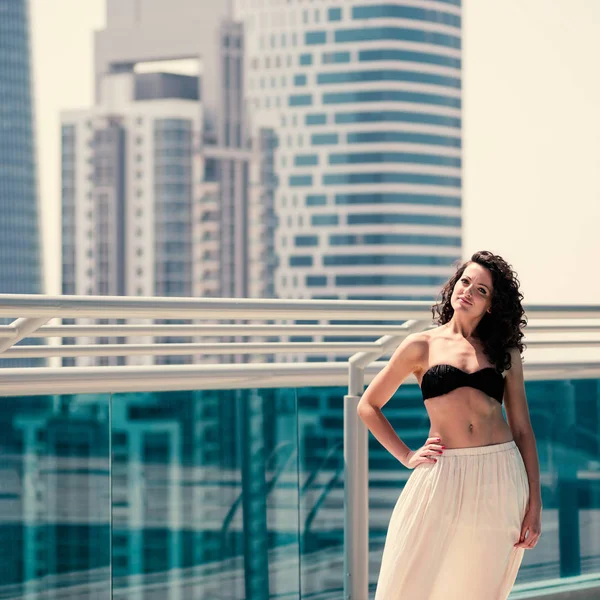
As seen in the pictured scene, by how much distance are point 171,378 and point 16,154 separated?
328 ft

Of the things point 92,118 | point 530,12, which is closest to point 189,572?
point 530,12

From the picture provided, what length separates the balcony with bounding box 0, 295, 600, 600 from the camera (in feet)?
10.7

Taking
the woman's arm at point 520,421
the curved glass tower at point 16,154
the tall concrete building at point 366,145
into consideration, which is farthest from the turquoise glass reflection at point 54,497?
the tall concrete building at point 366,145

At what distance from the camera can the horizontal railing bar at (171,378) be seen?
10.8 ft

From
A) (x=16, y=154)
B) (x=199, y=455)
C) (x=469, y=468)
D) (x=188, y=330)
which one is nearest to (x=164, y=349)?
(x=188, y=330)

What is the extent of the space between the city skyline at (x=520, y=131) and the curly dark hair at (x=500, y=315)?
197 feet

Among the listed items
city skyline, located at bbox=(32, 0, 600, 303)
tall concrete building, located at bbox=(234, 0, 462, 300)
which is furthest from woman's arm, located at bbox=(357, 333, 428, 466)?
tall concrete building, located at bbox=(234, 0, 462, 300)

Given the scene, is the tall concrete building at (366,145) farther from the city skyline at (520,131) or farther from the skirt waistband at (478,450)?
the skirt waistband at (478,450)

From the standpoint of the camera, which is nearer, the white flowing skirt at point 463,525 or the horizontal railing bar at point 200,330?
the white flowing skirt at point 463,525

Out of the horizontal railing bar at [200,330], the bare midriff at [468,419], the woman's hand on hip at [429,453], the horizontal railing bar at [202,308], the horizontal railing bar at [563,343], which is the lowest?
the woman's hand on hip at [429,453]

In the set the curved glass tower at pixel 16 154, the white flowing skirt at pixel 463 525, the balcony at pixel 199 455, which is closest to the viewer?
the white flowing skirt at pixel 463 525

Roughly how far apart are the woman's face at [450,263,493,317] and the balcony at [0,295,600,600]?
0.46 meters

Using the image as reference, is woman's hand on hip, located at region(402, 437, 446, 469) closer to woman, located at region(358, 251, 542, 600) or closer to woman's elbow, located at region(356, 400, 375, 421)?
woman, located at region(358, 251, 542, 600)

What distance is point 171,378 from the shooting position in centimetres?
351
